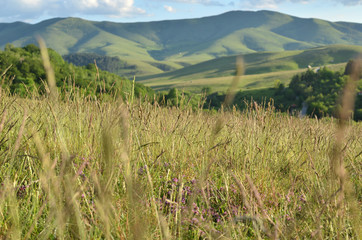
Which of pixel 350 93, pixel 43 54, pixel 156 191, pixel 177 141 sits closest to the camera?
pixel 350 93

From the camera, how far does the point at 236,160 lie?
2.71 m

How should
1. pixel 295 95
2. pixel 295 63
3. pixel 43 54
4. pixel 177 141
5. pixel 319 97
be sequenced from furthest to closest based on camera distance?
pixel 295 63 → pixel 295 95 → pixel 319 97 → pixel 177 141 → pixel 43 54

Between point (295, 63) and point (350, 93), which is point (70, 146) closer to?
point (350, 93)

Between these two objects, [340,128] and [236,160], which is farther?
[236,160]

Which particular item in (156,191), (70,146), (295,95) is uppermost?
(70,146)

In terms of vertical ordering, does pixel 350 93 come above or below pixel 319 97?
above

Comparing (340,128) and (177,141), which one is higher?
(340,128)

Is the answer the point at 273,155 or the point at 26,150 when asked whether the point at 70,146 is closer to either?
the point at 26,150

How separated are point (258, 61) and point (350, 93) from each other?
163871 millimetres

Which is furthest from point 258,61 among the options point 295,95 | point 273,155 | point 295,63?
point 273,155

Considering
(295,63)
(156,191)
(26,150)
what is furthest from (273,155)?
(295,63)

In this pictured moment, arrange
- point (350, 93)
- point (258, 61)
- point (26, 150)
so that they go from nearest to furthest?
point (350, 93) < point (26, 150) < point (258, 61)

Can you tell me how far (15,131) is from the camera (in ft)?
9.16

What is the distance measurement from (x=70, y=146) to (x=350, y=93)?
2.26 m
